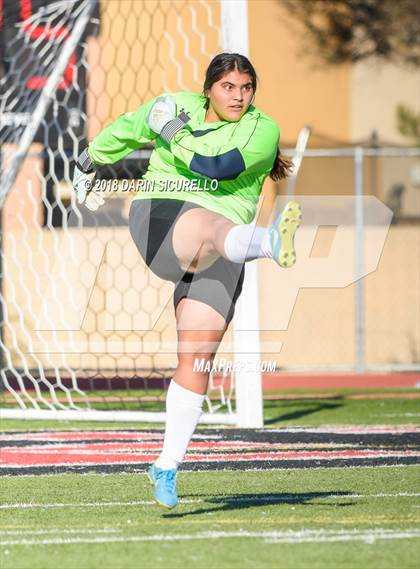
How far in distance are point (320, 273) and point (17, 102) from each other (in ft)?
17.2

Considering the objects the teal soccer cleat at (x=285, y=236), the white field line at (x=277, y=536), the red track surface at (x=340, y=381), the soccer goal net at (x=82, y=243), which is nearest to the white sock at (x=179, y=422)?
the white field line at (x=277, y=536)

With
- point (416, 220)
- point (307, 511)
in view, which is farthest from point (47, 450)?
point (416, 220)

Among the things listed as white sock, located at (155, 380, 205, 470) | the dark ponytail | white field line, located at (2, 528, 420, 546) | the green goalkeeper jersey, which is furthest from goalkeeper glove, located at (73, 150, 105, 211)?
white field line, located at (2, 528, 420, 546)

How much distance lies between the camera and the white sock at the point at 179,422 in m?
5.23

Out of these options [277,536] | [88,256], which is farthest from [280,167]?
[88,256]

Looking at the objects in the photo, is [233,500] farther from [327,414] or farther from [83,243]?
[83,243]

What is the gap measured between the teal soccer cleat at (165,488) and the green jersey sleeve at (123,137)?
4.56 feet

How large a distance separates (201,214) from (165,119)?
1.39ft

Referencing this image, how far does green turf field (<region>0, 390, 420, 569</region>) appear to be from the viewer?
14.5 feet

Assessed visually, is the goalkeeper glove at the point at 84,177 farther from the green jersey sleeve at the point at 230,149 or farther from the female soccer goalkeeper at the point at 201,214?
the green jersey sleeve at the point at 230,149

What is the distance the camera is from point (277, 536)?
4.80 metres

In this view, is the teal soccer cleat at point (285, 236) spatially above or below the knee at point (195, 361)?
above

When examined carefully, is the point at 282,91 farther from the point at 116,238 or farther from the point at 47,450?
the point at 47,450

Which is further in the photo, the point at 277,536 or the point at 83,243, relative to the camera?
the point at 83,243
